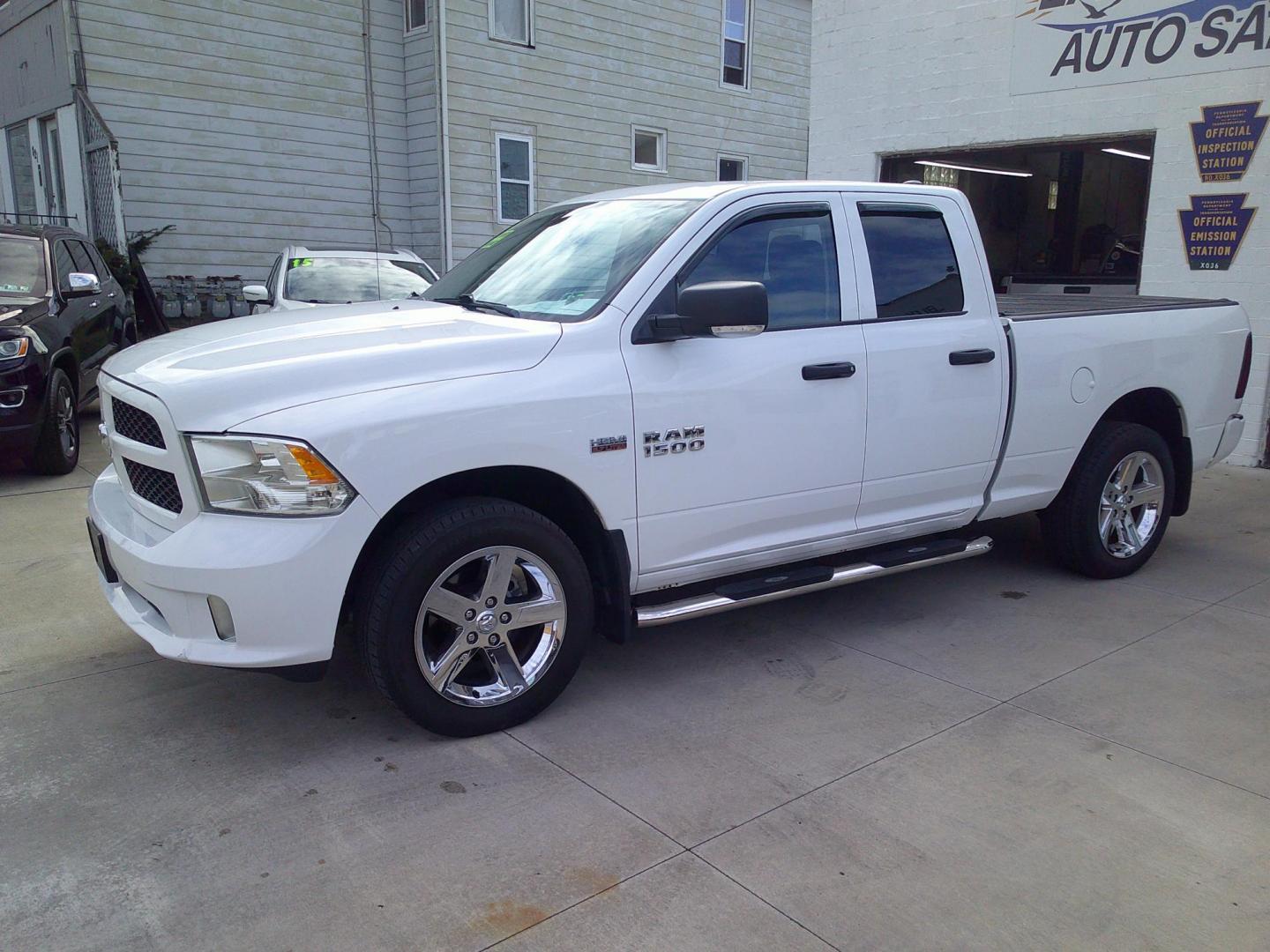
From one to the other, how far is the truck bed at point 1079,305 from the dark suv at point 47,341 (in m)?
6.40

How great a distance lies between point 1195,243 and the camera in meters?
8.36

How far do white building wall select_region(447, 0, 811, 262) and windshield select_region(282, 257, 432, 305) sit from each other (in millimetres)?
5940

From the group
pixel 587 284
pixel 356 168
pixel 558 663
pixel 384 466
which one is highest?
pixel 356 168

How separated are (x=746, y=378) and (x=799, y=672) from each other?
1.30m

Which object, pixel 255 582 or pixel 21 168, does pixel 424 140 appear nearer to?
pixel 21 168

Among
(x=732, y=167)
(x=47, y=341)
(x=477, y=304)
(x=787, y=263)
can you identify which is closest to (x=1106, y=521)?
(x=787, y=263)

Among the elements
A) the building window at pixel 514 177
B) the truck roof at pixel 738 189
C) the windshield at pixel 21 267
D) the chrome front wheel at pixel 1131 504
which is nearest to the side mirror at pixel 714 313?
the truck roof at pixel 738 189

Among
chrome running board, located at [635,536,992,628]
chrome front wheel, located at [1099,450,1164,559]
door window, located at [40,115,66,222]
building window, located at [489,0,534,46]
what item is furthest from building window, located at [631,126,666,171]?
chrome running board, located at [635,536,992,628]

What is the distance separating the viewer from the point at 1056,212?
14.6 m

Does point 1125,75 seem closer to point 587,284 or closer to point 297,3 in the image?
point 587,284

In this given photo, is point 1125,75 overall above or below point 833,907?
above

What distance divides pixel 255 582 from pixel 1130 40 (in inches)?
331

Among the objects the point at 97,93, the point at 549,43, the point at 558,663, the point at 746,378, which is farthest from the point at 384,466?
the point at 549,43

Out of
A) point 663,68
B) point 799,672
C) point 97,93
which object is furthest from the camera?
point 663,68
